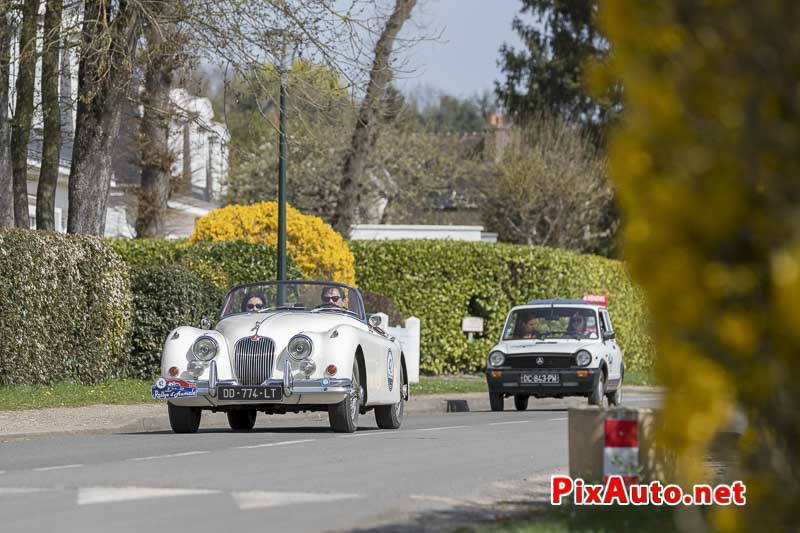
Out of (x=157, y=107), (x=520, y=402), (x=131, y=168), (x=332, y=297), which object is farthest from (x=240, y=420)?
(x=131, y=168)

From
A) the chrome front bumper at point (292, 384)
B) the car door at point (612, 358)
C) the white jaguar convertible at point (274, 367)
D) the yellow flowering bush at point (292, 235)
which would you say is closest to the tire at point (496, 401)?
the car door at point (612, 358)

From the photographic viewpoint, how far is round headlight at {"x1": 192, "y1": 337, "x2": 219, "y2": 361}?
15227mm

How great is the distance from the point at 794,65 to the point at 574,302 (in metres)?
21.2

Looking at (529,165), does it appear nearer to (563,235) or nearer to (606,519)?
(563,235)

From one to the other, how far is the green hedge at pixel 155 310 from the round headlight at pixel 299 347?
9158 mm

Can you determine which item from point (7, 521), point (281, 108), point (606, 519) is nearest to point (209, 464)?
point (7, 521)

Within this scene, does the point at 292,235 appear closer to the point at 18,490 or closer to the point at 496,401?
the point at 496,401

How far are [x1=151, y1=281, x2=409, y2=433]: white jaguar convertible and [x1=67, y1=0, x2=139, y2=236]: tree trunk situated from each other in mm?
7735

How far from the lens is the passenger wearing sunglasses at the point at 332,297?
16891 millimetres

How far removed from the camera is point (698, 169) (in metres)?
3.56

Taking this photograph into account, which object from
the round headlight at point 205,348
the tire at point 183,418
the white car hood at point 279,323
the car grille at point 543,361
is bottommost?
the tire at point 183,418

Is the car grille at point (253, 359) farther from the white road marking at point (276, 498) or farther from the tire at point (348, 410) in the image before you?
the white road marking at point (276, 498)

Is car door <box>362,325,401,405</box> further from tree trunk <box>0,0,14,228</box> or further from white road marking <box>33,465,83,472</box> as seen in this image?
tree trunk <box>0,0,14,228</box>

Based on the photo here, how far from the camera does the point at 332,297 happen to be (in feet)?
55.5
